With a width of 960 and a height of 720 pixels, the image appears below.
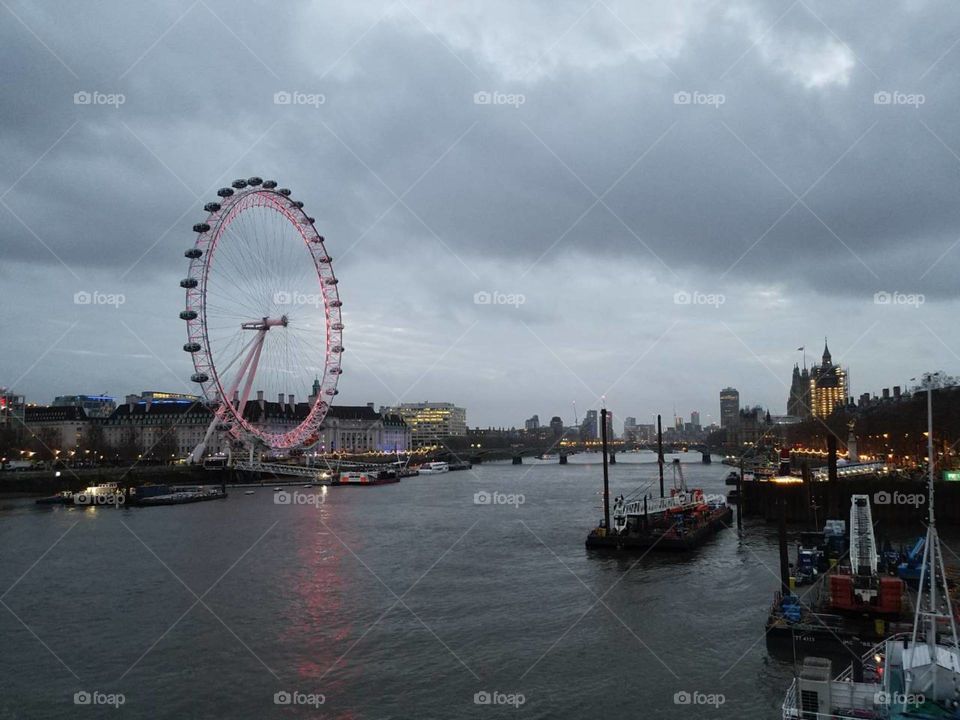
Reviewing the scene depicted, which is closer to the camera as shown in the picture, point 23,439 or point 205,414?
point 23,439

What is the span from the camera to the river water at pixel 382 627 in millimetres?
15547

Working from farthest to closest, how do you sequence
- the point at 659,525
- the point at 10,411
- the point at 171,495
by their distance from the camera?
1. the point at 10,411
2. the point at 171,495
3. the point at 659,525

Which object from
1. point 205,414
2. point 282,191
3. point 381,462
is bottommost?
point 381,462

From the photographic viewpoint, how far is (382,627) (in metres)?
20.5

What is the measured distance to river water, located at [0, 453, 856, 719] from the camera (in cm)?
1555

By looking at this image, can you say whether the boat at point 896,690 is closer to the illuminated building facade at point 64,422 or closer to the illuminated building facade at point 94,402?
the illuminated building facade at point 64,422

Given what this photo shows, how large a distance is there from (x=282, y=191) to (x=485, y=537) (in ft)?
105

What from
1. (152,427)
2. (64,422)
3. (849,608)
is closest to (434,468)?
(152,427)

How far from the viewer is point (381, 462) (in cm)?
12394

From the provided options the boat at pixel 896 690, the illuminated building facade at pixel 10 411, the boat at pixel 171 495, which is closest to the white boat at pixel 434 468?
the boat at pixel 171 495

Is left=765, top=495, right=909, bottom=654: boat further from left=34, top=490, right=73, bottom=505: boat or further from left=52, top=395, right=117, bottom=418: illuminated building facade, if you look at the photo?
left=52, top=395, right=117, bottom=418: illuminated building facade

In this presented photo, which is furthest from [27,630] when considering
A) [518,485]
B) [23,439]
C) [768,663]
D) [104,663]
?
[23,439]

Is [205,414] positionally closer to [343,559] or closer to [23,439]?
[23,439]

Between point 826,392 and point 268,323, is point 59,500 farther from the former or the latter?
point 826,392
